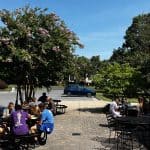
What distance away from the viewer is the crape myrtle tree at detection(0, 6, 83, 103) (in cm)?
2500

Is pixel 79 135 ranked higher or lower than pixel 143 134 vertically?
lower

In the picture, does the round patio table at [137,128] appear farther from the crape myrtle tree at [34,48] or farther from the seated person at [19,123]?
the crape myrtle tree at [34,48]

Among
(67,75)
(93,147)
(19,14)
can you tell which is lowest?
(93,147)

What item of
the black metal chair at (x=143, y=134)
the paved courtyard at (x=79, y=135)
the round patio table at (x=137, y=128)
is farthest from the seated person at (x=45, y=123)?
the black metal chair at (x=143, y=134)

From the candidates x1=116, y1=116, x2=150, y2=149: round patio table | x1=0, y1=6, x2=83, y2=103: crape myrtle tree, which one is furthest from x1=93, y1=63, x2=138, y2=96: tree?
x1=116, y1=116, x2=150, y2=149: round patio table

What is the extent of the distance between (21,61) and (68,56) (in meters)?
2.90

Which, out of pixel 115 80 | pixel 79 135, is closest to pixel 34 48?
pixel 115 80

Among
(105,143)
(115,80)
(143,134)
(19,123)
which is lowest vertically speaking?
(105,143)

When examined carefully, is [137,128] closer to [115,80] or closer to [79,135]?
[79,135]

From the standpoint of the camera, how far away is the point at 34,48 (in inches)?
998

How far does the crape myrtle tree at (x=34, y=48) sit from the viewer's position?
82.0ft

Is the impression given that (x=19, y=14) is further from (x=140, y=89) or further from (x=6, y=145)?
(x=6, y=145)

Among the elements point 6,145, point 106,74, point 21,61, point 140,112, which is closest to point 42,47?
point 21,61

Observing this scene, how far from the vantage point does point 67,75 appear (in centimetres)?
2739
